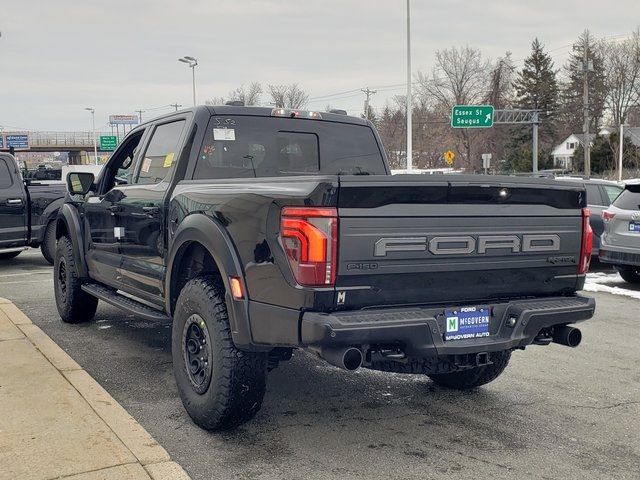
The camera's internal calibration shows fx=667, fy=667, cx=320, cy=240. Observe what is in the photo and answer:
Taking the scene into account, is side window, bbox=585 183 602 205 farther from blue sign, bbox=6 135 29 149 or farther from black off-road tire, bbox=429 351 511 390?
blue sign, bbox=6 135 29 149

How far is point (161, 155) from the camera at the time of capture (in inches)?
207

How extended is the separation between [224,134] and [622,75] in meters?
67.5

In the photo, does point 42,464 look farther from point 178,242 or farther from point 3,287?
point 3,287

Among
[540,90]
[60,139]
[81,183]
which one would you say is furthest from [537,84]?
[81,183]

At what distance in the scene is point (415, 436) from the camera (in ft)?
13.2

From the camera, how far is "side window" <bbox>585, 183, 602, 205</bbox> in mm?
11844

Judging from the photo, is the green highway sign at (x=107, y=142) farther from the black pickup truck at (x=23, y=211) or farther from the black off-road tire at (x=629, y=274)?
the black off-road tire at (x=629, y=274)

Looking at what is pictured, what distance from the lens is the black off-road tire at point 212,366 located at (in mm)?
3717

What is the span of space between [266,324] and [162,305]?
1598mm

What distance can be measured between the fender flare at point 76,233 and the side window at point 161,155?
52.4 inches

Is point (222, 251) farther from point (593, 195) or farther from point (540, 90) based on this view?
point (540, 90)

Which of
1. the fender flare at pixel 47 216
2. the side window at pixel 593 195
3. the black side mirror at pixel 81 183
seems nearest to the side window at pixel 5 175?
the fender flare at pixel 47 216

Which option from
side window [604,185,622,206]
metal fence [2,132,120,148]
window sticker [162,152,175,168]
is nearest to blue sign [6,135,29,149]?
metal fence [2,132,120,148]

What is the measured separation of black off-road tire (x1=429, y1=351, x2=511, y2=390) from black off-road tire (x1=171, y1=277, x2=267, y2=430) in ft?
5.29
